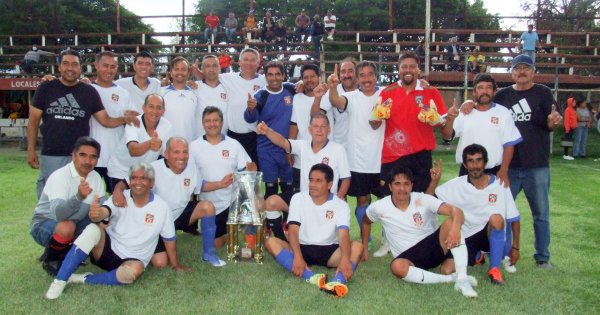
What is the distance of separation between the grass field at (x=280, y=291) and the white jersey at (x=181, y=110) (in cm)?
128

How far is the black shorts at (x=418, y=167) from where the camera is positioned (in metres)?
5.55

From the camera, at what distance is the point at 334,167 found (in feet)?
18.2

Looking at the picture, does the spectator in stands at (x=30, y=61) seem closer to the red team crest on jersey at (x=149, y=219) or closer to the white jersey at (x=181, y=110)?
the white jersey at (x=181, y=110)

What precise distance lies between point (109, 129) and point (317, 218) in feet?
8.20

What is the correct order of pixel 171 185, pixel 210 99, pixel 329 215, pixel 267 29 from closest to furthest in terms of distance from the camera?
pixel 329 215, pixel 171 185, pixel 210 99, pixel 267 29

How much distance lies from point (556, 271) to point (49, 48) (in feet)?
82.8

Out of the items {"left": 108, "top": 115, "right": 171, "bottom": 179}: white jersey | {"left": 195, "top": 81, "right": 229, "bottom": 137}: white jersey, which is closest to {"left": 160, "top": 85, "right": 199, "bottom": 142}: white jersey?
{"left": 195, "top": 81, "right": 229, "bottom": 137}: white jersey

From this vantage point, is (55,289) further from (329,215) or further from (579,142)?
(579,142)

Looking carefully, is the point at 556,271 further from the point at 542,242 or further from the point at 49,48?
the point at 49,48

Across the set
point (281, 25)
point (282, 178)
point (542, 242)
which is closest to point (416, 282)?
point (542, 242)

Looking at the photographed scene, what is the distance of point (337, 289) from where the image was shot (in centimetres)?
451

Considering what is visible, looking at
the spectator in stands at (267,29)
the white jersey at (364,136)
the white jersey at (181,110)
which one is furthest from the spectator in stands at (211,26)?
the white jersey at (364,136)

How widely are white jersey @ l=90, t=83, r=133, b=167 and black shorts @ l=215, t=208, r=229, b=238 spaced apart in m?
1.33

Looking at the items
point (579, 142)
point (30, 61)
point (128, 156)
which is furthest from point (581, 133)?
point (30, 61)
